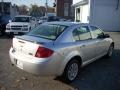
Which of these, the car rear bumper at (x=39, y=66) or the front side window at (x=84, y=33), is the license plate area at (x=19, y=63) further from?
the front side window at (x=84, y=33)

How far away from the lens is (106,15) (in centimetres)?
1984

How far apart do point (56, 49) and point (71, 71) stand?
1.03 metres

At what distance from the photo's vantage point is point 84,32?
600cm

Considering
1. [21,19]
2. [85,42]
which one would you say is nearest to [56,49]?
[85,42]

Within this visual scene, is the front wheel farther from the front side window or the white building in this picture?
the white building

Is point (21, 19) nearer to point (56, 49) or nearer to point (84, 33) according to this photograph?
point (84, 33)

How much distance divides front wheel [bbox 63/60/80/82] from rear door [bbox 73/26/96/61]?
42 centimetres

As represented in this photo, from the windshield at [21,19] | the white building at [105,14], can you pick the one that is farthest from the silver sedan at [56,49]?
the white building at [105,14]

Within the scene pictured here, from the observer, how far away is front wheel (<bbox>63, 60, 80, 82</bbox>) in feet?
17.1

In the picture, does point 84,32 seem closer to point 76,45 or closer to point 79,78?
point 76,45

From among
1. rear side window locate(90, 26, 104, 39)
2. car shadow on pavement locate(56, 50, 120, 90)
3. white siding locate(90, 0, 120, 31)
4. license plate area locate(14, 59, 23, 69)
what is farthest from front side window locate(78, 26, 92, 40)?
white siding locate(90, 0, 120, 31)

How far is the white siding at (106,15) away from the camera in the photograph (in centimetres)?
1969

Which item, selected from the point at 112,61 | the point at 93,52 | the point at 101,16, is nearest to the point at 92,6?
the point at 101,16

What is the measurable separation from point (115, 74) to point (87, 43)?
1.40m
